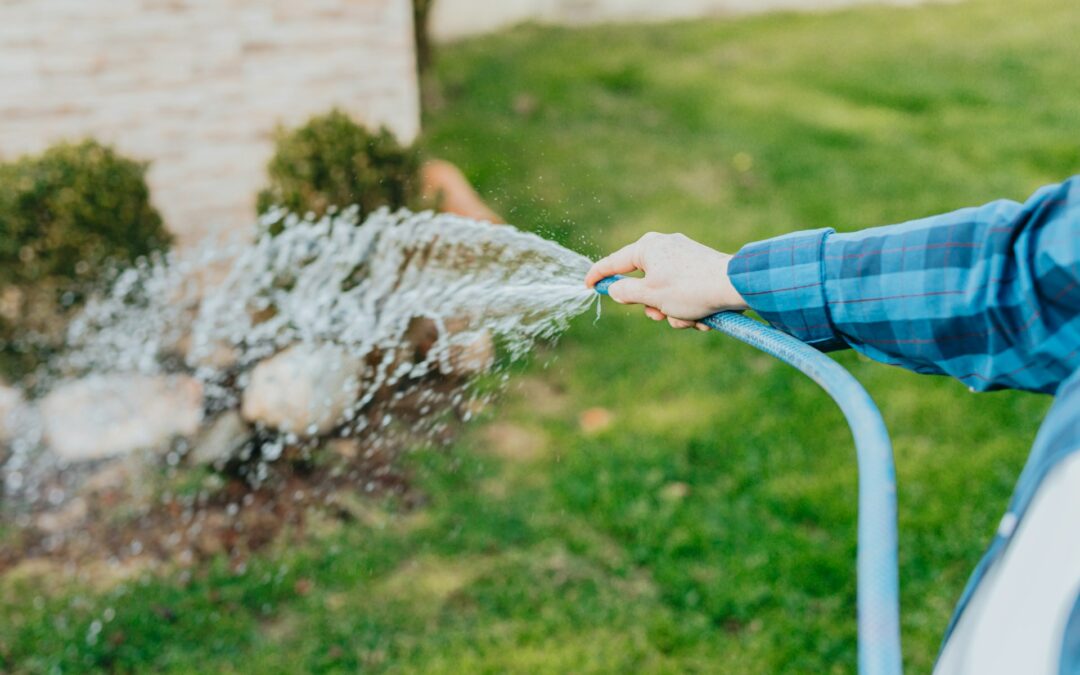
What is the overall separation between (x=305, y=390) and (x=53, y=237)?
4.25 ft

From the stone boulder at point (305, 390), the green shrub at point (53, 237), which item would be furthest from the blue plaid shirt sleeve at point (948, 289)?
the green shrub at point (53, 237)

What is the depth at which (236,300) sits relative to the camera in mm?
4695

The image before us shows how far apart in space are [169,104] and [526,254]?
9.43 feet

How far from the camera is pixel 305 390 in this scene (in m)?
3.99

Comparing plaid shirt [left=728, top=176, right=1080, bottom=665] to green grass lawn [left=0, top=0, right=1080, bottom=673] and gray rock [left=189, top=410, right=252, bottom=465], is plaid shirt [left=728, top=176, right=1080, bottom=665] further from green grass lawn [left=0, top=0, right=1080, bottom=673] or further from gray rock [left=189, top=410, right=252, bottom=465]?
gray rock [left=189, top=410, right=252, bottom=465]

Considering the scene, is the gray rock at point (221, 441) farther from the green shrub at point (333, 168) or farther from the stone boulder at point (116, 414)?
the green shrub at point (333, 168)

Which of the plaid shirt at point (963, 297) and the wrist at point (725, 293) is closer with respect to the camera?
the plaid shirt at point (963, 297)

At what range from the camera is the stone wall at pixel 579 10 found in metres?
9.07

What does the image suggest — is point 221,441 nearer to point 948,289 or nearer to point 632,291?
point 632,291

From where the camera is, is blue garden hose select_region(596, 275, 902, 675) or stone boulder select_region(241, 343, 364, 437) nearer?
blue garden hose select_region(596, 275, 902, 675)

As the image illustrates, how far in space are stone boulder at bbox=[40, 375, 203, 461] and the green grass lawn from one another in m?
0.77

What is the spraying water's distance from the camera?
392 cm

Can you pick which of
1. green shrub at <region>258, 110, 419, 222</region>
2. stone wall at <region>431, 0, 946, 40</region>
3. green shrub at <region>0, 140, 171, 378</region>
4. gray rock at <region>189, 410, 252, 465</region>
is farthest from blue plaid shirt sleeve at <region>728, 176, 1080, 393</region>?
stone wall at <region>431, 0, 946, 40</region>

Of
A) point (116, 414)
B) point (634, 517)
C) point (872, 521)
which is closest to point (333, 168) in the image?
point (116, 414)
